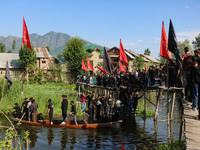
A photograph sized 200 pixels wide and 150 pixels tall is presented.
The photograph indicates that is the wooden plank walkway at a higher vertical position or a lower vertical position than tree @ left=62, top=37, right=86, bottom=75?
lower

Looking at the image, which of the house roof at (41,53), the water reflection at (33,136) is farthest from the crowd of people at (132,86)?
the house roof at (41,53)

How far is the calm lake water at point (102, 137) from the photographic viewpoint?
48.2 feet

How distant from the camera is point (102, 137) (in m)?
16.8

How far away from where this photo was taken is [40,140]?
1575 cm

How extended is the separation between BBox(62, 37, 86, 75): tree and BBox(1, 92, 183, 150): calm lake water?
4116 cm

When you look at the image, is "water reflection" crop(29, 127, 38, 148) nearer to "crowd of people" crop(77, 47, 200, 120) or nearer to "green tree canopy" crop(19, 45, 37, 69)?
"crowd of people" crop(77, 47, 200, 120)

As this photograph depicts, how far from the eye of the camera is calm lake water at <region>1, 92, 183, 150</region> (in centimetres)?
1470

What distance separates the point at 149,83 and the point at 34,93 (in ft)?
42.0

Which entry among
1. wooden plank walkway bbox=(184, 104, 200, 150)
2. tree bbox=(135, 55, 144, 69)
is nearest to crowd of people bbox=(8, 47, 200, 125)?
wooden plank walkway bbox=(184, 104, 200, 150)

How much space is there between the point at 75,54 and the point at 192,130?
53878 mm

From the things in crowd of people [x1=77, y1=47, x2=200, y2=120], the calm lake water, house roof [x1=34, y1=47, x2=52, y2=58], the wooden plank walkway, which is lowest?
the calm lake water

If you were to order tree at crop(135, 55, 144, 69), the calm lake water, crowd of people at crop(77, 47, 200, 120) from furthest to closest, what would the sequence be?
tree at crop(135, 55, 144, 69) < the calm lake water < crowd of people at crop(77, 47, 200, 120)

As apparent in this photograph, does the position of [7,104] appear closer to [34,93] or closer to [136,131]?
[34,93]

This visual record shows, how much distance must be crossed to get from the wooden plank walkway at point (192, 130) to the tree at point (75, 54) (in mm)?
51162
